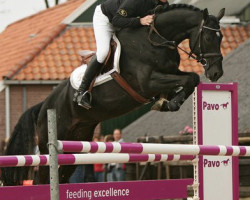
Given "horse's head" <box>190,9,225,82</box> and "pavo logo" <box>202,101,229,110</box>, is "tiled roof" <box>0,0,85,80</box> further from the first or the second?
"pavo logo" <box>202,101,229,110</box>

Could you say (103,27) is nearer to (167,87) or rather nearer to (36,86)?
(167,87)

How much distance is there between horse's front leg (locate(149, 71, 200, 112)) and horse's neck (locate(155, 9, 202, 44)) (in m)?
0.41

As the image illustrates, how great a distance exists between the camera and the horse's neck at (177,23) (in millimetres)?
9055

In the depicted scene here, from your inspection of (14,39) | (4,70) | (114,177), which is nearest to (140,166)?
(114,177)

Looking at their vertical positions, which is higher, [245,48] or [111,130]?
[245,48]

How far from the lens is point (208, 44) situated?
8992 millimetres

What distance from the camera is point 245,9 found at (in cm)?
2455

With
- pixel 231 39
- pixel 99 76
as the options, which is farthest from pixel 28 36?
pixel 99 76

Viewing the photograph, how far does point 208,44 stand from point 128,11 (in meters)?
0.83

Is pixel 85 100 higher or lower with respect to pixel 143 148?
higher

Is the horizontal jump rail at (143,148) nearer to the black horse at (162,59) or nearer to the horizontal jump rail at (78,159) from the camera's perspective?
the horizontal jump rail at (78,159)

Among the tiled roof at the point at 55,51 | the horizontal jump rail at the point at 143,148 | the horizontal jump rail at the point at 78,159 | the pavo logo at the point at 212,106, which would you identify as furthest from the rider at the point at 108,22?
the tiled roof at the point at 55,51

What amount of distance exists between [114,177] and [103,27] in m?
5.78

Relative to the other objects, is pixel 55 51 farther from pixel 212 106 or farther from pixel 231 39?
pixel 212 106
